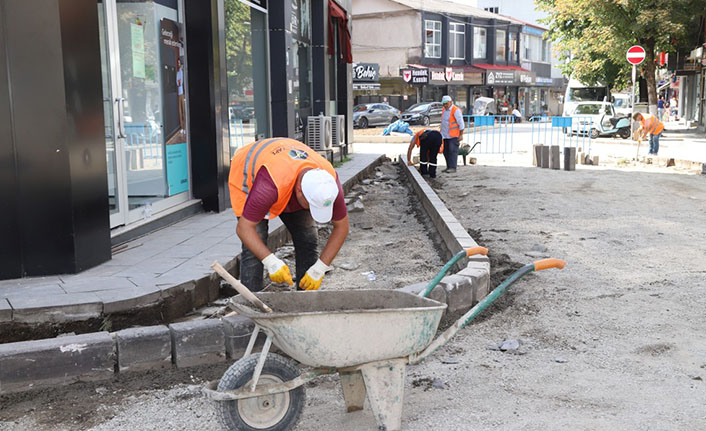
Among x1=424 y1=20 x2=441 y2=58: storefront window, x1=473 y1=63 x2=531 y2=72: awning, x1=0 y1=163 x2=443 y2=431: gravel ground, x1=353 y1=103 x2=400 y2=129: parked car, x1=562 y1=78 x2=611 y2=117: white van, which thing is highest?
x1=424 y1=20 x2=441 y2=58: storefront window

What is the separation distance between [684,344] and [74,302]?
3.93 m

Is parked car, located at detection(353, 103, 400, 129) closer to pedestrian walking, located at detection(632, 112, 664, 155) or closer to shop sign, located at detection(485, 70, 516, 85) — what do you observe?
shop sign, located at detection(485, 70, 516, 85)

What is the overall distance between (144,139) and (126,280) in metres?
2.73

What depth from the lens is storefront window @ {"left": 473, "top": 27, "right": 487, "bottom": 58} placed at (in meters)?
52.8

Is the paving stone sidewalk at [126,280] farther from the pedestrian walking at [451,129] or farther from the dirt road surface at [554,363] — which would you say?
the pedestrian walking at [451,129]

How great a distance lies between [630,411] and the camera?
3.63m

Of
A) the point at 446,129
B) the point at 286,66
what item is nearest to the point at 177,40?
the point at 286,66

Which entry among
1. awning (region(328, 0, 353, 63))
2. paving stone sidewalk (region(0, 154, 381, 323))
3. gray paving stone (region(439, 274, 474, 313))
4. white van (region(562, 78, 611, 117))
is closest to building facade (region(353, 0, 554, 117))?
white van (region(562, 78, 611, 117))

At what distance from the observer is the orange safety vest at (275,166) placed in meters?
3.98

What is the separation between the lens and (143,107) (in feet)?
24.8

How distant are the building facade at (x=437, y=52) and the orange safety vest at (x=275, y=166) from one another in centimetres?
4044

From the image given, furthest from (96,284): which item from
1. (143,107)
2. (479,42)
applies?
(479,42)

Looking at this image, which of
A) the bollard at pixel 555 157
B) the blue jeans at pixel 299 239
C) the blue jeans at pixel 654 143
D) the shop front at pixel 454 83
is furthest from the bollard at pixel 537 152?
the shop front at pixel 454 83

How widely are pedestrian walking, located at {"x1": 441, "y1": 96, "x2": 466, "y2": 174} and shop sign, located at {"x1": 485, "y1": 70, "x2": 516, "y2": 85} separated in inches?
1544
